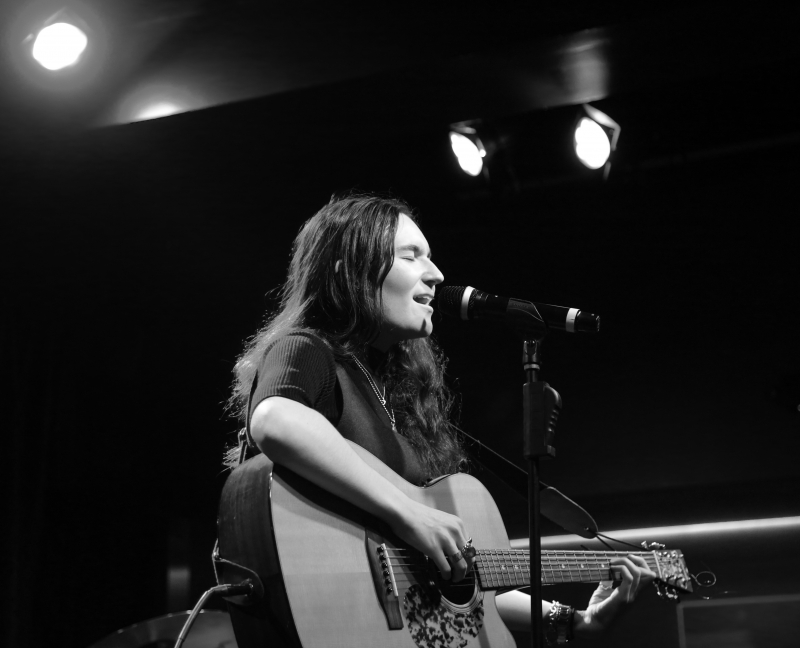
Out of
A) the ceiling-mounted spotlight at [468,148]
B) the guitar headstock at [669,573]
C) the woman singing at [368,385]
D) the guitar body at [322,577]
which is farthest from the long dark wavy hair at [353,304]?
the ceiling-mounted spotlight at [468,148]

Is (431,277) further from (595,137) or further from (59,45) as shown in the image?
(59,45)

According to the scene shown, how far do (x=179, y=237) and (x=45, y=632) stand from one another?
2.20m

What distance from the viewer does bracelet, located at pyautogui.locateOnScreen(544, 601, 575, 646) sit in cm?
259

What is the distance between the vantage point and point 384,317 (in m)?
2.43

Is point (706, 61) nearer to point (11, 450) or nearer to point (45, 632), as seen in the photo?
point (11, 450)

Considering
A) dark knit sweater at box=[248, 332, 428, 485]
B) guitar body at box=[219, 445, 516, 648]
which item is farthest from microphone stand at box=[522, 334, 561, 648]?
dark knit sweater at box=[248, 332, 428, 485]

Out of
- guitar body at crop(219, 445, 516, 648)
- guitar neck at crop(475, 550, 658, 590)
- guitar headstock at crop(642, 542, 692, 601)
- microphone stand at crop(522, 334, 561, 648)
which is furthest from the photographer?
guitar headstock at crop(642, 542, 692, 601)

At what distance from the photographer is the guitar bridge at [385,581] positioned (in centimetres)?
185

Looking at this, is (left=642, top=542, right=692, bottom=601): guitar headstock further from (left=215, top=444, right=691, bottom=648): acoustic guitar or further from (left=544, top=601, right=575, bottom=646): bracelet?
(left=215, top=444, right=691, bottom=648): acoustic guitar

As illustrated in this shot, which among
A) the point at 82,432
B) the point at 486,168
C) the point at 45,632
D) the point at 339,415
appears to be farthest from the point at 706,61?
the point at 45,632

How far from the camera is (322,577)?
5.76ft

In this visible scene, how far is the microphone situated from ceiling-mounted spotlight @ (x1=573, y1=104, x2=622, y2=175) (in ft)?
6.56

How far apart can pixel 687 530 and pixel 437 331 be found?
1.68 metres

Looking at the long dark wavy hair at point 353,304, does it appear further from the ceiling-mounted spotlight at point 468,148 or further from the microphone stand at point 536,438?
the ceiling-mounted spotlight at point 468,148
